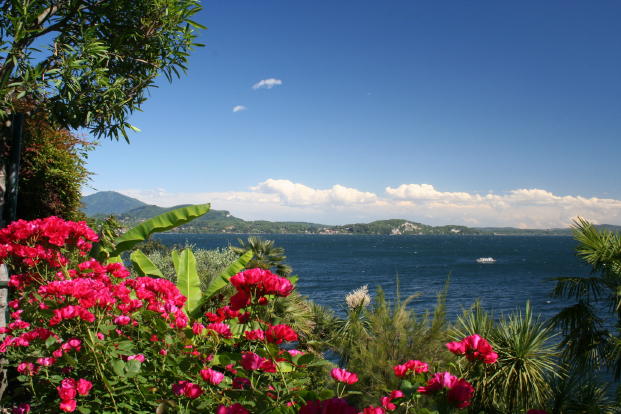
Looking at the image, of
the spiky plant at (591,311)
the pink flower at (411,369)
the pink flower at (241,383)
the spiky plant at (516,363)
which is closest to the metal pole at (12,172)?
the pink flower at (241,383)

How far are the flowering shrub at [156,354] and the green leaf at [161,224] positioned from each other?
2.84 metres

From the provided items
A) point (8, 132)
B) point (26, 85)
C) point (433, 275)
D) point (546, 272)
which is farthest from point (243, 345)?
point (546, 272)

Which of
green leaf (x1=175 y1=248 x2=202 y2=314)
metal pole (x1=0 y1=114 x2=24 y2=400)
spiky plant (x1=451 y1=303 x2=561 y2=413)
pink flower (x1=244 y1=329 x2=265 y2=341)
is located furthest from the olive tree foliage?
spiky plant (x1=451 y1=303 x2=561 y2=413)

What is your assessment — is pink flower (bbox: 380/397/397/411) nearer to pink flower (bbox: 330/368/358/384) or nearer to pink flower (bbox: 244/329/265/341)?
pink flower (bbox: 330/368/358/384)

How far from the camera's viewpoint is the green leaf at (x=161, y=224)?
5.81 m

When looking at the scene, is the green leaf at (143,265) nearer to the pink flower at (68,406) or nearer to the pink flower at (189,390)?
the pink flower at (68,406)

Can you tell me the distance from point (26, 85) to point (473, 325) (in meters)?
6.84

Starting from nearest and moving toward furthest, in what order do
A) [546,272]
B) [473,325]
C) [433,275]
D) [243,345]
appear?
1. [243,345]
2. [473,325]
3. [433,275]
4. [546,272]

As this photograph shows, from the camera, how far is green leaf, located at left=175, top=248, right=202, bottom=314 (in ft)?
17.5

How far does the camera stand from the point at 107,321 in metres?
2.39

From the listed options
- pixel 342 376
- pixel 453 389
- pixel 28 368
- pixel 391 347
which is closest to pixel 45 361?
pixel 28 368

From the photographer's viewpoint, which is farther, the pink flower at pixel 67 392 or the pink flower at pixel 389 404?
the pink flower at pixel 67 392

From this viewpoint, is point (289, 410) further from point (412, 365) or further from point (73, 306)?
point (73, 306)

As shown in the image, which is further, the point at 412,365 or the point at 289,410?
the point at 412,365
